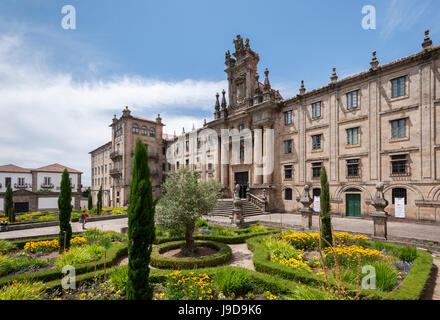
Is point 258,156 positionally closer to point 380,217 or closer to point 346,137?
point 346,137

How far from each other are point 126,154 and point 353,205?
38.4 meters

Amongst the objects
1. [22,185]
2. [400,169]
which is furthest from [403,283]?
[22,185]

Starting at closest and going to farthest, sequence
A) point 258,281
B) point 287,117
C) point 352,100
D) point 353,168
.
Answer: point 258,281 < point 353,168 < point 352,100 < point 287,117

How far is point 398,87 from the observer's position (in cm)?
1922

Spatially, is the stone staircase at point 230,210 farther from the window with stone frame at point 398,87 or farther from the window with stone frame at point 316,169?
the window with stone frame at point 398,87

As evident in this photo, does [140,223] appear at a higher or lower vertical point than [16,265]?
higher

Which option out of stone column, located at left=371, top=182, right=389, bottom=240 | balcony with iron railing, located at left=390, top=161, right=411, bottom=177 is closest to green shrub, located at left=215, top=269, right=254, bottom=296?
stone column, located at left=371, top=182, right=389, bottom=240

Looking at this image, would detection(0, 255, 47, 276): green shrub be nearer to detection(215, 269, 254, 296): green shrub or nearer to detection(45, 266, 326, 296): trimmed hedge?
detection(45, 266, 326, 296): trimmed hedge

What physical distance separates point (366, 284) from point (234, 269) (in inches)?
168

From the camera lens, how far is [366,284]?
6.71 metres

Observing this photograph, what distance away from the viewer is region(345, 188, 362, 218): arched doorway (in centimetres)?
2105

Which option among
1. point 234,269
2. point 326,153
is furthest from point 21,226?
point 326,153

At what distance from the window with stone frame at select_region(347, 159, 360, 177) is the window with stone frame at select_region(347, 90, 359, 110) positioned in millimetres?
5638
